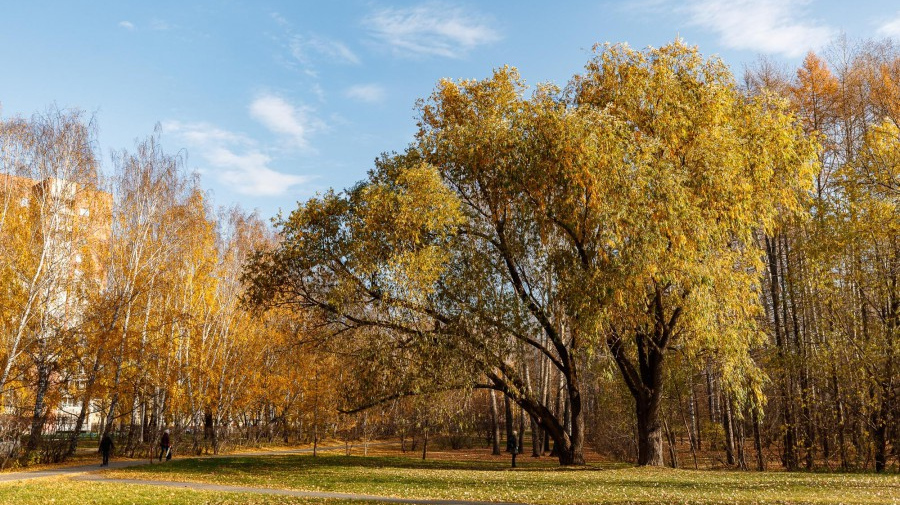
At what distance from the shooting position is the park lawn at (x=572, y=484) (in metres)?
13.5

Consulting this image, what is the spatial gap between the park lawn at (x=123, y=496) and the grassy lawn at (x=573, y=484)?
2.48 m

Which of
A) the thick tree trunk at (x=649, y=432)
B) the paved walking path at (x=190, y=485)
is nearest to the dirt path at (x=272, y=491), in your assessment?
the paved walking path at (x=190, y=485)

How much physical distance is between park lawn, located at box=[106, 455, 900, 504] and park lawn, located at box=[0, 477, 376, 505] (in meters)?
2.47

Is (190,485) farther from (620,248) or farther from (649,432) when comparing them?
(649,432)

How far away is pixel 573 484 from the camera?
1766 centimetres

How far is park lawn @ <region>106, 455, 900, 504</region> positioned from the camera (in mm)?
13523

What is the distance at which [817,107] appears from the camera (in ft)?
95.0

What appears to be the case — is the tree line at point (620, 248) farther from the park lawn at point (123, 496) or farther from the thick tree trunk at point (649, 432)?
the park lawn at point (123, 496)

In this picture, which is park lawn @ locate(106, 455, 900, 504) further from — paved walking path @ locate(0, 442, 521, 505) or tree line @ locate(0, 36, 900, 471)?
tree line @ locate(0, 36, 900, 471)

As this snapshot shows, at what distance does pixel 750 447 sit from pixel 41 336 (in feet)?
131

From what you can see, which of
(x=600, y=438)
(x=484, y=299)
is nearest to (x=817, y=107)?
(x=484, y=299)

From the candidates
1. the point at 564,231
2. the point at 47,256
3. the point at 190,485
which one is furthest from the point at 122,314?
the point at 564,231

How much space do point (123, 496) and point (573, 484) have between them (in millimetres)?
11793

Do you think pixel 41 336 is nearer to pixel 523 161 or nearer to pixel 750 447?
pixel 523 161
